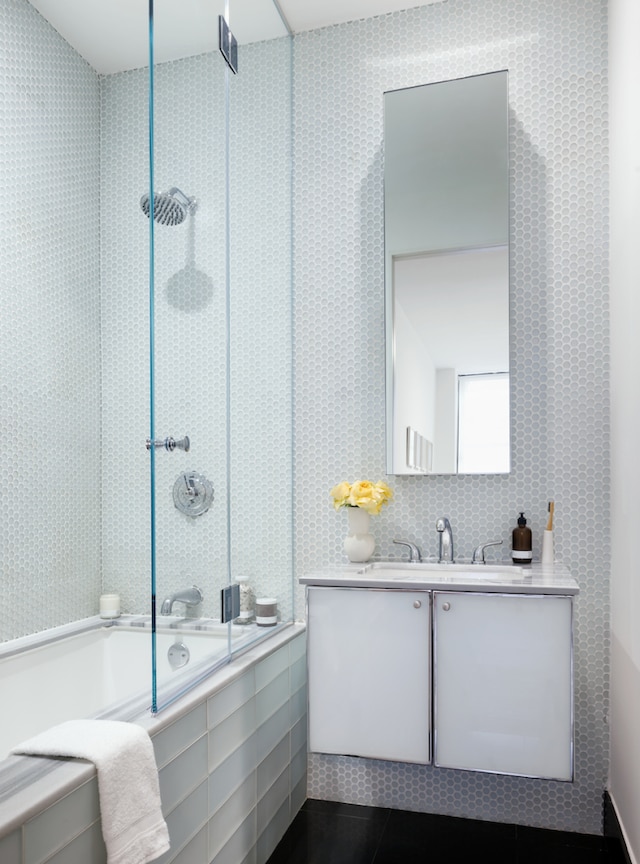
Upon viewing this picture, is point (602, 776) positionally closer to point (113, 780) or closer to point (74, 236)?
point (113, 780)

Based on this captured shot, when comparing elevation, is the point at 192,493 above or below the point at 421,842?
above

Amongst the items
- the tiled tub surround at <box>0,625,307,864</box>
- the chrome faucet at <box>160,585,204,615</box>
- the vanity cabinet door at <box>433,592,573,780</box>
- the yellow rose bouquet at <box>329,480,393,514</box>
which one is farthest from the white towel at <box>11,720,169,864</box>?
the yellow rose bouquet at <box>329,480,393,514</box>

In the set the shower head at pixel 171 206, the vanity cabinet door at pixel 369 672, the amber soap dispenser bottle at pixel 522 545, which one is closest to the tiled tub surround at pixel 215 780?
the vanity cabinet door at pixel 369 672

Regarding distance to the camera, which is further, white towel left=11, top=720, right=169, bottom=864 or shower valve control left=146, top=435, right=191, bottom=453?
shower valve control left=146, top=435, right=191, bottom=453

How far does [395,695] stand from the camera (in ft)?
6.41

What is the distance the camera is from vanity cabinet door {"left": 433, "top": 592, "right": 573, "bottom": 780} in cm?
183

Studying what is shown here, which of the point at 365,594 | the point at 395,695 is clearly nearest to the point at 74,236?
the point at 365,594

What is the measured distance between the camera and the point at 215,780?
1.74 m

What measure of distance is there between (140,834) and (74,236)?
7.00 feet

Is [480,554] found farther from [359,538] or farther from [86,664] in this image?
[86,664]

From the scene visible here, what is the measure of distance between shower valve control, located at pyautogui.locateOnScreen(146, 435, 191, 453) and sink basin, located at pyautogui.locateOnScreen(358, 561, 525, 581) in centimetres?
75

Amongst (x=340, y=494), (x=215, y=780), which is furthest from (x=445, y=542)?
(x=215, y=780)

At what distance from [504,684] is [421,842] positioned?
709mm

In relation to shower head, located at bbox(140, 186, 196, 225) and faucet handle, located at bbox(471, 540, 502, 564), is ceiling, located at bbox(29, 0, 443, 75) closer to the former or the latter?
shower head, located at bbox(140, 186, 196, 225)
